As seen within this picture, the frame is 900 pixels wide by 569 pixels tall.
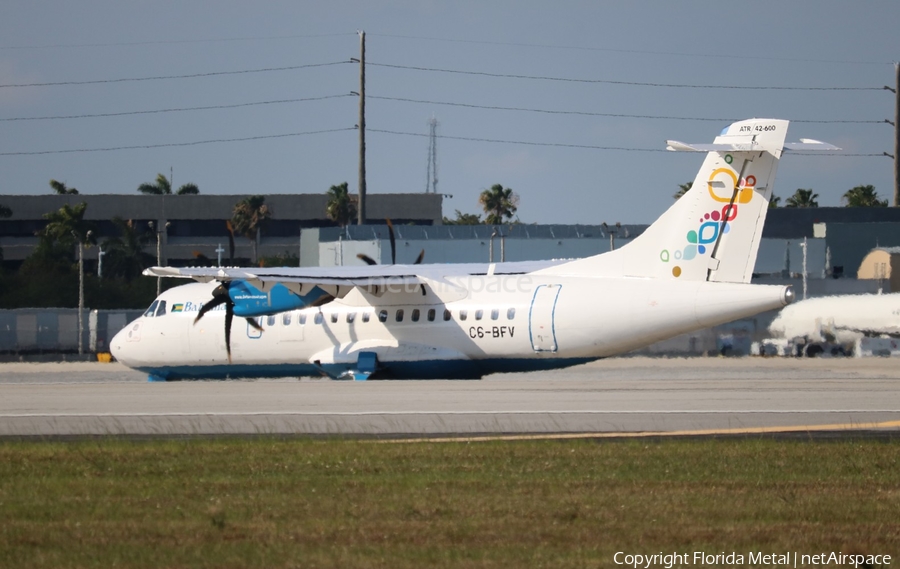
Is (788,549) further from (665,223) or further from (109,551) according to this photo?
(665,223)

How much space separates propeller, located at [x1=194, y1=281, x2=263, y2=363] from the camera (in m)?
29.5

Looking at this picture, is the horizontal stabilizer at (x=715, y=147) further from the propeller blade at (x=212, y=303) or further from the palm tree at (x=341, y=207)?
the palm tree at (x=341, y=207)

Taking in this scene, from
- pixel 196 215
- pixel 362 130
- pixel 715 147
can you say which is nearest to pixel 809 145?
pixel 715 147

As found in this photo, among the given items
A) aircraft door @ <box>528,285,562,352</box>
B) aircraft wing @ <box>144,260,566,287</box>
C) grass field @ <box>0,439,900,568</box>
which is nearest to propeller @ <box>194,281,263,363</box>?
aircraft wing @ <box>144,260,566,287</box>

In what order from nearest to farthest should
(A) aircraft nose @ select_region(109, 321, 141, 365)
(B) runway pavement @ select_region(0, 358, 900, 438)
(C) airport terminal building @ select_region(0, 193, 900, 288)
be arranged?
(B) runway pavement @ select_region(0, 358, 900, 438)
(A) aircraft nose @ select_region(109, 321, 141, 365)
(C) airport terminal building @ select_region(0, 193, 900, 288)

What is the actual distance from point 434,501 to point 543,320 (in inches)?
647

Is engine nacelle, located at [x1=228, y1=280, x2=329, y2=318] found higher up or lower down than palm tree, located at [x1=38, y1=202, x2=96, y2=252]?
lower down

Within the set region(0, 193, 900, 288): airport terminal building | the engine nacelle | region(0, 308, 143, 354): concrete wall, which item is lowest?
region(0, 308, 143, 354): concrete wall

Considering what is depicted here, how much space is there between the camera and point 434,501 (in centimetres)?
1102

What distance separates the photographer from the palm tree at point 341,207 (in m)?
94.0

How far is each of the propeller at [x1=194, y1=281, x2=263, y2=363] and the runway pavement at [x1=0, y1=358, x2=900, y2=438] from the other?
3055 mm

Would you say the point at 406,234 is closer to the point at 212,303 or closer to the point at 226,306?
the point at 212,303

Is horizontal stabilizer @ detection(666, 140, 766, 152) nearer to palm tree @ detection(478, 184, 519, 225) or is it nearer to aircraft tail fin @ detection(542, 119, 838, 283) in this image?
aircraft tail fin @ detection(542, 119, 838, 283)

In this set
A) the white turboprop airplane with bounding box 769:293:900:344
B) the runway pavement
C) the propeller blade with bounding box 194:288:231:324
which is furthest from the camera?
the white turboprop airplane with bounding box 769:293:900:344
